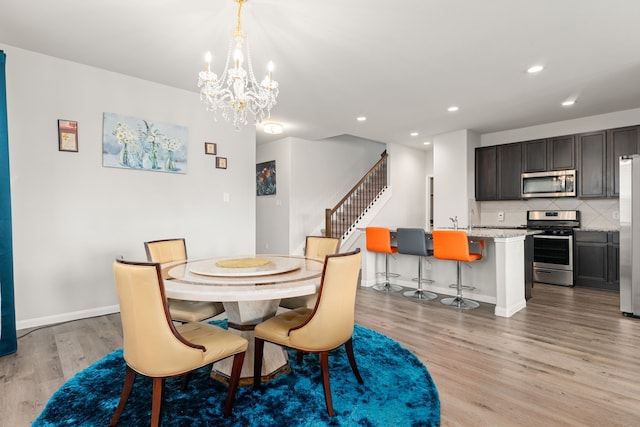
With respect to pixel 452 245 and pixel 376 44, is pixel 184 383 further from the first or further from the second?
pixel 376 44

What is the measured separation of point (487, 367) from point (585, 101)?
430 cm

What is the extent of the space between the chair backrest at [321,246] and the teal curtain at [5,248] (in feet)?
7.89

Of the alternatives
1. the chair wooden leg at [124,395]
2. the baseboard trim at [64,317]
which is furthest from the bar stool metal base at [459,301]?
the baseboard trim at [64,317]

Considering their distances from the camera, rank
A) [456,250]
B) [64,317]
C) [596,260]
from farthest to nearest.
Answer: [596,260], [456,250], [64,317]

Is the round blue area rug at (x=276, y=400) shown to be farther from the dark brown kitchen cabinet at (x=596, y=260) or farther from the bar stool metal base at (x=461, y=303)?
the dark brown kitchen cabinet at (x=596, y=260)

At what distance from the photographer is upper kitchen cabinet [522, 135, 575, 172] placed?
5508mm

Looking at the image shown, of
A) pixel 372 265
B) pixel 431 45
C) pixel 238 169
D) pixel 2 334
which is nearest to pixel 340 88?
pixel 431 45

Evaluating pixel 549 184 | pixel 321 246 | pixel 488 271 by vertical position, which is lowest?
pixel 488 271

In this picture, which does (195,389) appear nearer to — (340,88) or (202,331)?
(202,331)

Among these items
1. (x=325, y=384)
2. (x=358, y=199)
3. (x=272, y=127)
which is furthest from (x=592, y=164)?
(x=325, y=384)

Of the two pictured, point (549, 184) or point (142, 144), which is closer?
point (142, 144)

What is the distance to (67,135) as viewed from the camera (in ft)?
11.4

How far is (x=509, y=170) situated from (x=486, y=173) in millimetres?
402

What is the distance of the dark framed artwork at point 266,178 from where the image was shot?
7516mm
